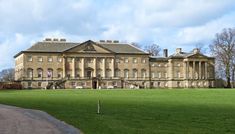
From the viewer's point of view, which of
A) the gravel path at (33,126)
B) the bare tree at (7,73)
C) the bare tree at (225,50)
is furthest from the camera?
the bare tree at (7,73)

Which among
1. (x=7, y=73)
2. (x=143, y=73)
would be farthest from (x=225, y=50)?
(x=7, y=73)

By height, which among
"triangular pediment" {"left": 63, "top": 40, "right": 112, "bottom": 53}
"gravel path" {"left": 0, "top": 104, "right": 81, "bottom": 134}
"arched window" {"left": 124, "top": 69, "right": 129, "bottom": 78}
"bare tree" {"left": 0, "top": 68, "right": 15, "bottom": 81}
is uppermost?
"triangular pediment" {"left": 63, "top": 40, "right": 112, "bottom": 53}

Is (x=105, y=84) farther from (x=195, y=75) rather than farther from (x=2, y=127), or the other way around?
(x=2, y=127)

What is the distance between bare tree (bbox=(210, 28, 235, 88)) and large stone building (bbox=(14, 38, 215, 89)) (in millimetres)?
16522

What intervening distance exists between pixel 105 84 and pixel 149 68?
17.4 meters

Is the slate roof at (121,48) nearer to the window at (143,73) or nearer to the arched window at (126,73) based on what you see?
the arched window at (126,73)

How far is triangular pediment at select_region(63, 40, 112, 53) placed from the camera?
391 feet

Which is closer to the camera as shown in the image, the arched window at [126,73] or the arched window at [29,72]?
the arched window at [29,72]

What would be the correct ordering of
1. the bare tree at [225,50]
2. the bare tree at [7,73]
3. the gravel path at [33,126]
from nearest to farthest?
the gravel path at [33,126] < the bare tree at [225,50] < the bare tree at [7,73]

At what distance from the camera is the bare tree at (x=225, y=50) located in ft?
356

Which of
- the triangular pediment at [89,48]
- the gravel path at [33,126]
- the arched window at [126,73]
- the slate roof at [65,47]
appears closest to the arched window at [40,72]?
the slate roof at [65,47]

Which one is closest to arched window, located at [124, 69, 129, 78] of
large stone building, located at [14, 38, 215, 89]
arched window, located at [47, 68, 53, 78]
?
large stone building, located at [14, 38, 215, 89]

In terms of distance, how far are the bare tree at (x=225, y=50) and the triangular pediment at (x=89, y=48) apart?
28.6m

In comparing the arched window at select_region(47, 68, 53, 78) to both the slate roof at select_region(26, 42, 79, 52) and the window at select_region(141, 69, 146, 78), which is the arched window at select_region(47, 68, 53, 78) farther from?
the window at select_region(141, 69, 146, 78)
